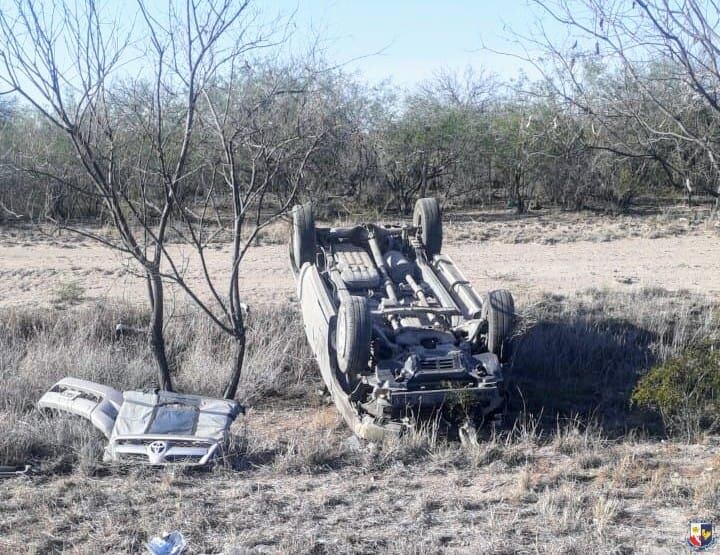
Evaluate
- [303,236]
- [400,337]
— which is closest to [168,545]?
[400,337]

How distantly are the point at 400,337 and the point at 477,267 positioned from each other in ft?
23.7

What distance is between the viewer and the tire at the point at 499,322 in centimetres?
794

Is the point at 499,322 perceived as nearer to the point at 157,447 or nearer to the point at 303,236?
the point at 303,236

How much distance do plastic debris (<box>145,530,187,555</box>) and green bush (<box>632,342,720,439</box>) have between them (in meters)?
3.98

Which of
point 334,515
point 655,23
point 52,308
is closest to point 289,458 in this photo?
point 334,515

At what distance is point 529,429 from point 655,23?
3843 millimetres

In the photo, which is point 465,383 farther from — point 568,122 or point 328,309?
point 568,122

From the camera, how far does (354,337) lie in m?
7.37

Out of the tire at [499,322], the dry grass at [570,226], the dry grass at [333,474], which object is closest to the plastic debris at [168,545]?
the dry grass at [333,474]

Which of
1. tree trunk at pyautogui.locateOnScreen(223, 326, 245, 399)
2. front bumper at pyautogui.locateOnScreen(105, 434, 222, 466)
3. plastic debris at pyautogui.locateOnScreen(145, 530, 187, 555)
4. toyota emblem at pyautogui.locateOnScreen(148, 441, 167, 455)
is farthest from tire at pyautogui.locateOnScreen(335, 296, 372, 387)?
plastic debris at pyautogui.locateOnScreen(145, 530, 187, 555)

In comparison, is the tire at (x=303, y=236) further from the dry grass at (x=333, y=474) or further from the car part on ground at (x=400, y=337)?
the dry grass at (x=333, y=474)

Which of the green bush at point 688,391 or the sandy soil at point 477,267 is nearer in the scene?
the green bush at point 688,391

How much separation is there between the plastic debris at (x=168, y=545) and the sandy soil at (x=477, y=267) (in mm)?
6903

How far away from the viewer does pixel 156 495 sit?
18.3 ft
